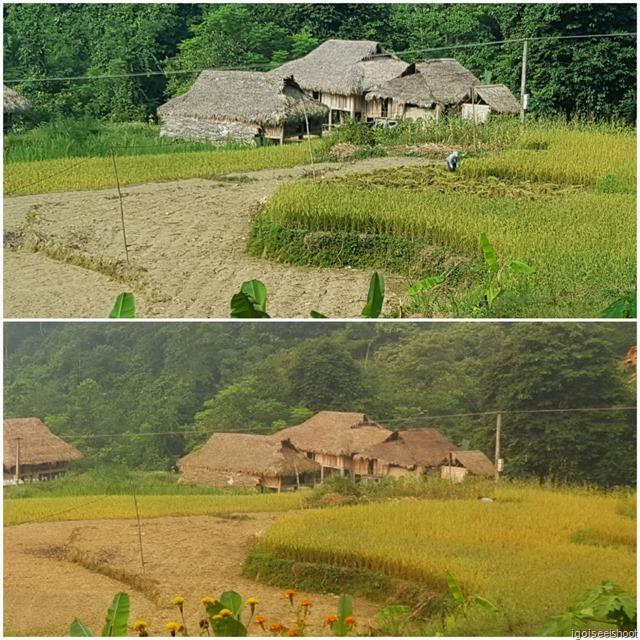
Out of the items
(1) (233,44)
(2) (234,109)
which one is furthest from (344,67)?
(2) (234,109)

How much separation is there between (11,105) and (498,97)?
807 centimetres

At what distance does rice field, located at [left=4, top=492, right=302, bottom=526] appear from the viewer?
573 centimetres

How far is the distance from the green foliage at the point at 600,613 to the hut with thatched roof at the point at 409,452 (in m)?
1.02

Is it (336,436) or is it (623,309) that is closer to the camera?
(336,436)

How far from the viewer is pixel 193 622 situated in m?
5.35

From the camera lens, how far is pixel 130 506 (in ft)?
18.8

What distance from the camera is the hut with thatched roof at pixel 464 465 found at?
567 centimetres

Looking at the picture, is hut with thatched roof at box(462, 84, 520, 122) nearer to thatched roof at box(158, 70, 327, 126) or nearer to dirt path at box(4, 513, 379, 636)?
thatched roof at box(158, 70, 327, 126)

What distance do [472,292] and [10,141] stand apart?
32.3 feet

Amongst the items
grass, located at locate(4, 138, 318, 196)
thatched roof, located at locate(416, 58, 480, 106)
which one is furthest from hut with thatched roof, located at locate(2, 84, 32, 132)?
thatched roof, located at locate(416, 58, 480, 106)

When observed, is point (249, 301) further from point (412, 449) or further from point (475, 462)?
point (475, 462)

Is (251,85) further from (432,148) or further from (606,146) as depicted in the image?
(606,146)

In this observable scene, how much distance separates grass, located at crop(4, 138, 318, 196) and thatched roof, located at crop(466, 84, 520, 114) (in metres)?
4.19

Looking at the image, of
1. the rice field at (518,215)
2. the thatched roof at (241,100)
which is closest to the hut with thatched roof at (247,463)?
the rice field at (518,215)
